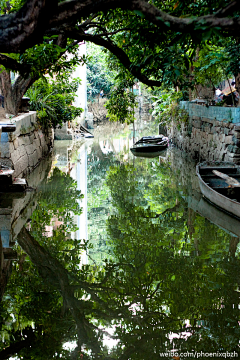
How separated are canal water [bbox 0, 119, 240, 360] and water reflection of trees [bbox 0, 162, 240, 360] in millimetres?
14

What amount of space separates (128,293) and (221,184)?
6.08 meters

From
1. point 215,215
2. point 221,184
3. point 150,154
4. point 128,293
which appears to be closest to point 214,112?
point 221,184

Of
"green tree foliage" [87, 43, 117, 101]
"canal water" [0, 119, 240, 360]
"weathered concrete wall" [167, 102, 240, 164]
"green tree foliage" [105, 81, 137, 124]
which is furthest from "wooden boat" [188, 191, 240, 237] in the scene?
"green tree foliage" [87, 43, 117, 101]

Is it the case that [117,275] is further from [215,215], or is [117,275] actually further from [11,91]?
[11,91]

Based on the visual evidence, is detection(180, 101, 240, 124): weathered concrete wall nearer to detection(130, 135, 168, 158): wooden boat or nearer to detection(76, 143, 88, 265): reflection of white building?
detection(130, 135, 168, 158): wooden boat

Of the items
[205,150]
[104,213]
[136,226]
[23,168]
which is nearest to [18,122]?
[23,168]

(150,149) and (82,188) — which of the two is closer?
(82,188)

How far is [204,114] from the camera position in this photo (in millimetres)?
15773

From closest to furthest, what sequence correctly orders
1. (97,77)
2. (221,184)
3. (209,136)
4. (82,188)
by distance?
(221,184), (82,188), (209,136), (97,77)

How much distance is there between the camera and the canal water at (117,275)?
410cm

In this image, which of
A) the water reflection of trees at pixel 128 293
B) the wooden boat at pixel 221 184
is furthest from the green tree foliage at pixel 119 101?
the water reflection of trees at pixel 128 293

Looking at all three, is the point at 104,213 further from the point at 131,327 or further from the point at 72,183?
the point at 131,327

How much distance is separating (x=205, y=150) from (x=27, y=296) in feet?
38.3

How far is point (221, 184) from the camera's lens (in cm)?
1052
